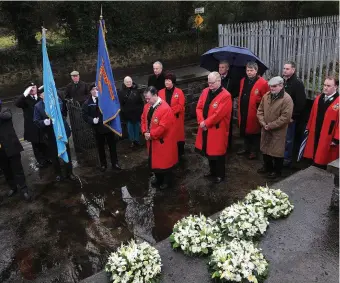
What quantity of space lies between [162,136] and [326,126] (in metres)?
2.58

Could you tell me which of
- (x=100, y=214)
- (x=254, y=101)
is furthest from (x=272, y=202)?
(x=254, y=101)

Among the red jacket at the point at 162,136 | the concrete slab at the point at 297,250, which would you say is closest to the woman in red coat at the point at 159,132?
the red jacket at the point at 162,136

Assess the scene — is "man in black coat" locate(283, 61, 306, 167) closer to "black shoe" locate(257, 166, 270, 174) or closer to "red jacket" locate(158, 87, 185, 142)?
"black shoe" locate(257, 166, 270, 174)

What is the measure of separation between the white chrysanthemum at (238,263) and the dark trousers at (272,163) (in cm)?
317

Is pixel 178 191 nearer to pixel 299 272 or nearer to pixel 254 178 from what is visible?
pixel 254 178

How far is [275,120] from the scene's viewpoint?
573 cm

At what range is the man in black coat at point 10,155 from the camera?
5723 mm

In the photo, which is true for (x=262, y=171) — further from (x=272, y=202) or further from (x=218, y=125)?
(x=272, y=202)

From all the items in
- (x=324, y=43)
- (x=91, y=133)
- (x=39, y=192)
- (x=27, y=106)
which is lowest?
(x=39, y=192)

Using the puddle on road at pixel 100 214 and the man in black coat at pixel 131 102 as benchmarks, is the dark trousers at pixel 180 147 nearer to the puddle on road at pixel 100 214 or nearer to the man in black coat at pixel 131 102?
the puddle on road at pixel 100 214

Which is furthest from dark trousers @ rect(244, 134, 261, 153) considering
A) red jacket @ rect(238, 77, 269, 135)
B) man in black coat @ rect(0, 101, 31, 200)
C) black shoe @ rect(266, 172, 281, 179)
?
man in black coat @ rect(0, 101, 31, 200)

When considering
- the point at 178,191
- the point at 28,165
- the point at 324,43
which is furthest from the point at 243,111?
the point at 28,165

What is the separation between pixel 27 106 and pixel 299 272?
571 cm

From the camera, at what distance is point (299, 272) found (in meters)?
3.12
